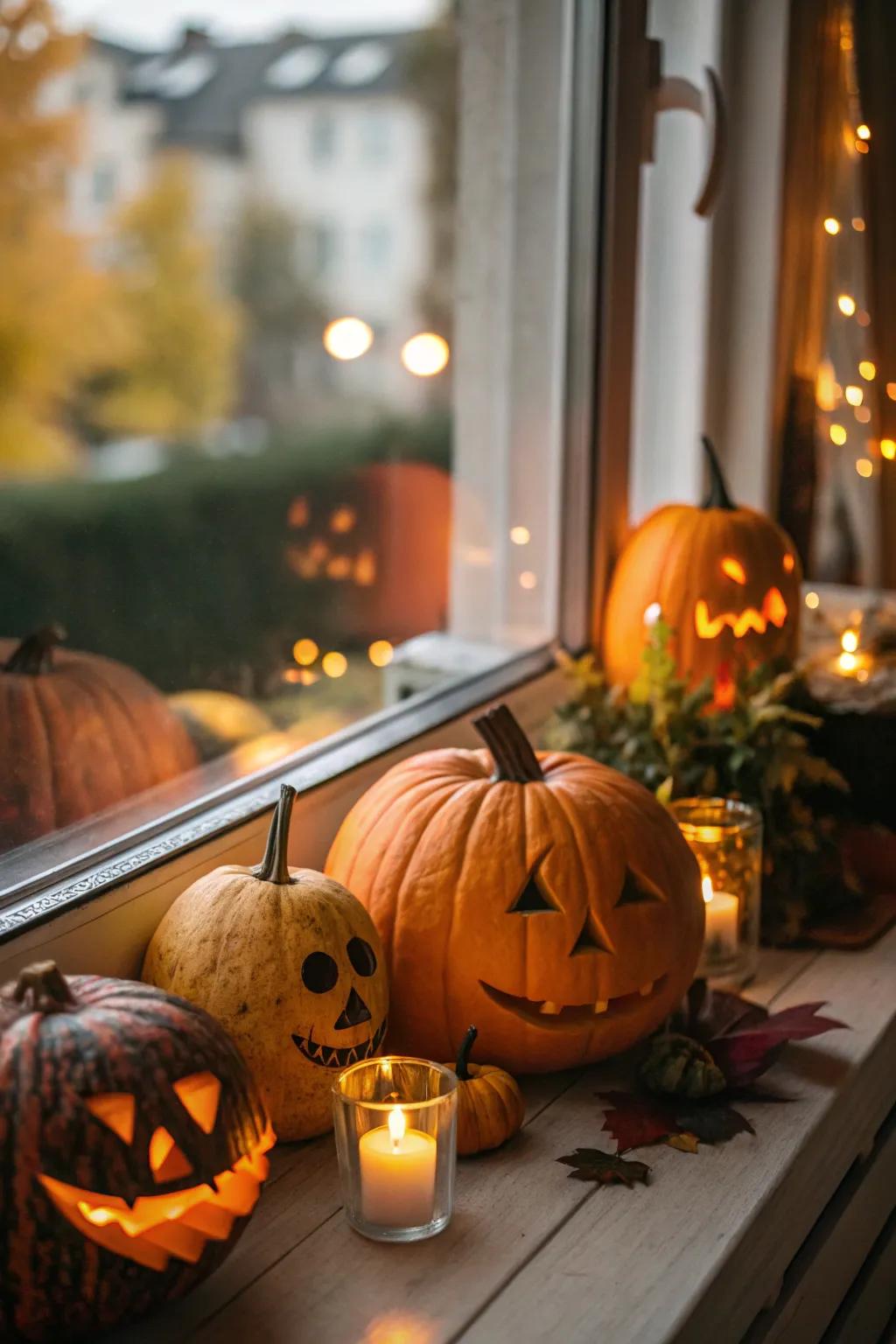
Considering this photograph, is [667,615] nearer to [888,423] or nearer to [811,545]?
[811,545]

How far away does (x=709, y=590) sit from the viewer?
5.43ft

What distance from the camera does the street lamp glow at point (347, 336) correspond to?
2.23m

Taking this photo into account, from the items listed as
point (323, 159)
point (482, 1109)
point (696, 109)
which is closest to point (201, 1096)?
point (482, 1109)

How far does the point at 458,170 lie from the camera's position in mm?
1858

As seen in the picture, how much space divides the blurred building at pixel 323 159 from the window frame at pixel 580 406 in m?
0.36

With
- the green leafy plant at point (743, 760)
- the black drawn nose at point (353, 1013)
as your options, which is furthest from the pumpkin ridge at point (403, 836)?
the green leafy plant at point (743, 760)

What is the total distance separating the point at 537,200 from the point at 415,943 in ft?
3.45

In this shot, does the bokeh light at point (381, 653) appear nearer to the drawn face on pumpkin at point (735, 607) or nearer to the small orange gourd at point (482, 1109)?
the drawn face on pumpkin at point (735, 607)

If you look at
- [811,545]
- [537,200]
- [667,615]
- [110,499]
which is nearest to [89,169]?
[110,499]

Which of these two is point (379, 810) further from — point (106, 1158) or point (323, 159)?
point (323, 159)

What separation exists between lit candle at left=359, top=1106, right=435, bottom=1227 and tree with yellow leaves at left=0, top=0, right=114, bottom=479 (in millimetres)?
968

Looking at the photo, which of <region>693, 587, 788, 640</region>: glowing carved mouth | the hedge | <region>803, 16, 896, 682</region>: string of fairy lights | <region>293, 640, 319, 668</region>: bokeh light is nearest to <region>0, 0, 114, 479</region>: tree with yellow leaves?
the hedge

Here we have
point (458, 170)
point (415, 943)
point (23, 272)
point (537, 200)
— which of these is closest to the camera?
point (415, 943)

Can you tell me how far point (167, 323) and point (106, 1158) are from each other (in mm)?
1403
